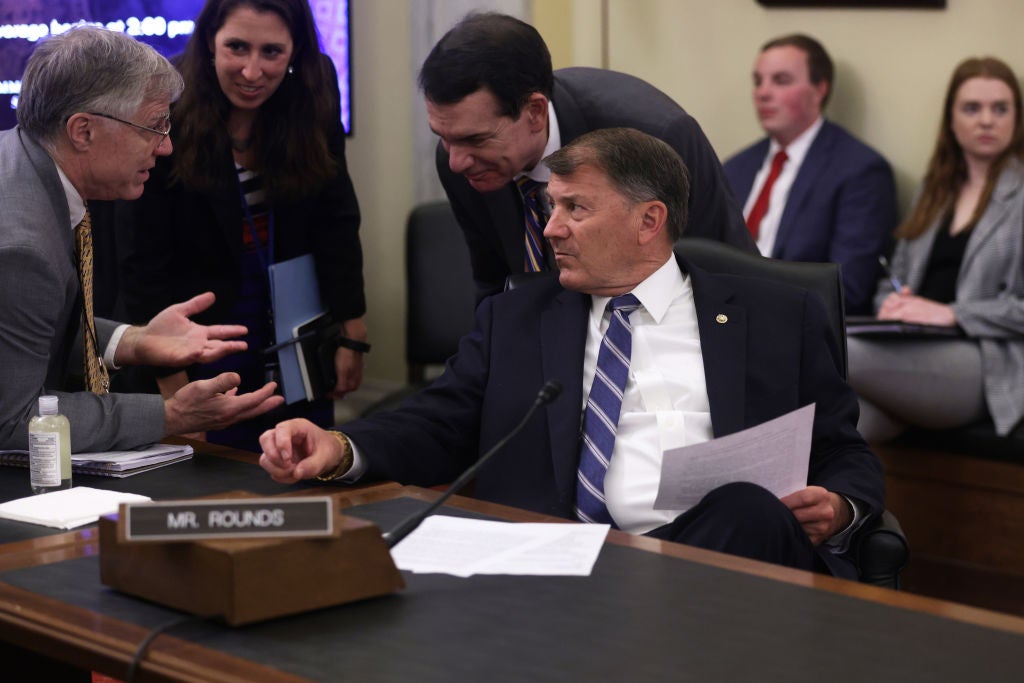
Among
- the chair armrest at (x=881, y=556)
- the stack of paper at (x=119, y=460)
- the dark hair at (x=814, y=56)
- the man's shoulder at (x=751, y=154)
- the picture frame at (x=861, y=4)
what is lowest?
the chair armrest at (x=881, y=556)

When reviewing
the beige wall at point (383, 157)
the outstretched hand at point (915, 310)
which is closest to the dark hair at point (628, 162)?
the outstretched hand at point (915, 310)

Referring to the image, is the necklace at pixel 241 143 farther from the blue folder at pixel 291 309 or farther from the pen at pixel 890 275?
the pen at pixel 890 275

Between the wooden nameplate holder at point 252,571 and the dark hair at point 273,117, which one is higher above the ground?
the dark hair at point 273,117

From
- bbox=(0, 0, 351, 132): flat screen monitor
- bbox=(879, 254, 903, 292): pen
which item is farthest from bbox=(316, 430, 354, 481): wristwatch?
bbox=(879, 254, 903, 292): pen

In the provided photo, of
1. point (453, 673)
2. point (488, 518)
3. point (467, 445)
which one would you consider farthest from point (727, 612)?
point (467, 445)

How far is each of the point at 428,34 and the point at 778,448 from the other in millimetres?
3550

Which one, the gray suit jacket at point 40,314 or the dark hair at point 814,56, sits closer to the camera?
the gray suit jacket at point 40,314

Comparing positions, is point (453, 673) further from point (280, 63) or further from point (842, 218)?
point (842, 218)

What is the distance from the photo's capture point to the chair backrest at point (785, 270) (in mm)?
2504

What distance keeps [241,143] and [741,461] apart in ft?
5.83

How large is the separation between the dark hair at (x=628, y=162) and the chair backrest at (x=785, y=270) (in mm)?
197

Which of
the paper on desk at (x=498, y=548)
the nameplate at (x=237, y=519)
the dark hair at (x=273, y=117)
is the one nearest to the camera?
the nameplate at (x=237, y=519)

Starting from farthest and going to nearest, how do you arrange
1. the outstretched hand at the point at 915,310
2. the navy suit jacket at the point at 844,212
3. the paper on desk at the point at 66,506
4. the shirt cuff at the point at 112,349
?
1. the navy suit jacket at the point at 844,212
2. the outstretched hand at the point at 915,310
3. the shirt cuff at the point at 112,349
4. the paper on desk at the point at 66,506

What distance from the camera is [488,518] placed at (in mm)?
1877
